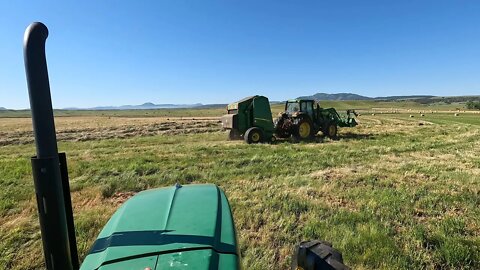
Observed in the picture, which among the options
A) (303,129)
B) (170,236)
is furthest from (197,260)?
(303,129)

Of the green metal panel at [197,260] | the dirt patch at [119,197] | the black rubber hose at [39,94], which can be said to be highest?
the black rubber hose at [39,94]

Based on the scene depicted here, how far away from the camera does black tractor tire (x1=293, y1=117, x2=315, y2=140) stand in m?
16.3

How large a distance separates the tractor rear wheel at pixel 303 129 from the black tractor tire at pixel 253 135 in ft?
6.61

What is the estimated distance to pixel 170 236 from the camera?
1.77 meters

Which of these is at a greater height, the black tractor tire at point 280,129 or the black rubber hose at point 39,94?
the black rubber hose at point 39,94

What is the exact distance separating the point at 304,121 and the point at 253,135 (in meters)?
2.80

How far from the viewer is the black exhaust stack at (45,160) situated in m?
1.49

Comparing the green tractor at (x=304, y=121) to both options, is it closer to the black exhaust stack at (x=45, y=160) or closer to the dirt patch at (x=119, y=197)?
the dirt patch at (x=119, y=197)

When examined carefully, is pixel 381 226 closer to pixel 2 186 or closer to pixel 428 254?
pixel 428 254

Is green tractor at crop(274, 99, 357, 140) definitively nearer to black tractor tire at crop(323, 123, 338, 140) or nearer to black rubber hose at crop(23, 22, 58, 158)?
black tractor tire at crop(323, 123, 338, 140)

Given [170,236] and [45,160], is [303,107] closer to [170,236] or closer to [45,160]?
[170,236]

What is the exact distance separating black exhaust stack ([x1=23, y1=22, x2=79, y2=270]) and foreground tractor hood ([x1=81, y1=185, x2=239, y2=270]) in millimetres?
186

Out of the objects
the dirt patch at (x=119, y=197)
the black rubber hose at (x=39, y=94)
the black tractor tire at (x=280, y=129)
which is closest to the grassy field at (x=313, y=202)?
the dirt patch at (x=119, y=197)

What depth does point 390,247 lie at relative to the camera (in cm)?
387
